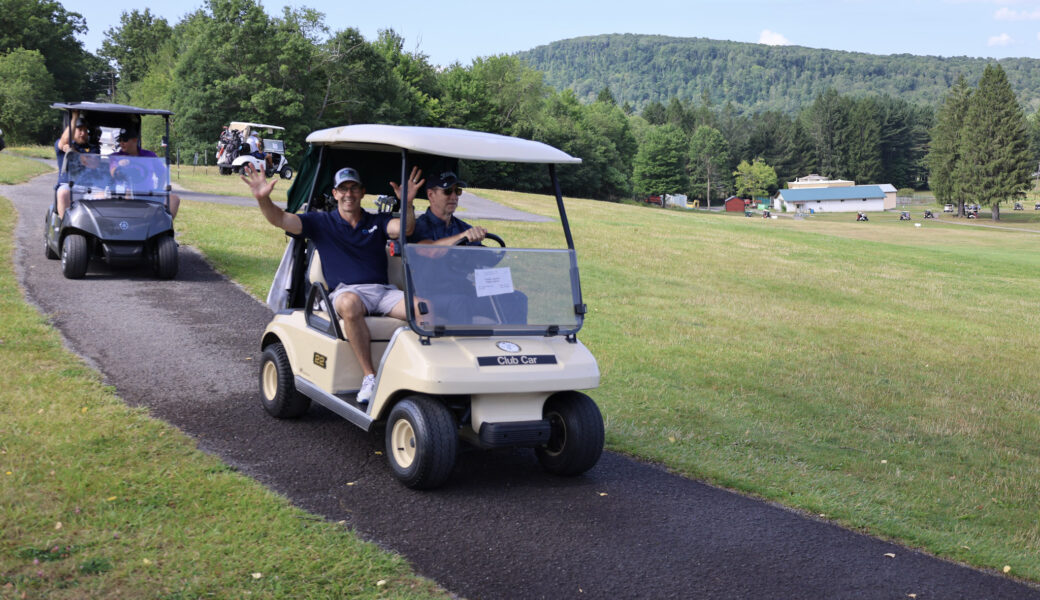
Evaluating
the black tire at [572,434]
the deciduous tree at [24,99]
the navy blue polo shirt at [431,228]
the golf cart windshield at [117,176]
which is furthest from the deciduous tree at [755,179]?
the black tire at [572,434]

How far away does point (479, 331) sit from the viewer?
17.8 feet

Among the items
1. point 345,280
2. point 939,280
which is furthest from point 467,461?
point 939,280

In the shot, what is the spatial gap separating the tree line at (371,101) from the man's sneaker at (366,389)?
11546 mm

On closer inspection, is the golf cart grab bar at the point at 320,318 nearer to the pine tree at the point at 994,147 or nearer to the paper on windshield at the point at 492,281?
the paper on windshield at the point at 492,281

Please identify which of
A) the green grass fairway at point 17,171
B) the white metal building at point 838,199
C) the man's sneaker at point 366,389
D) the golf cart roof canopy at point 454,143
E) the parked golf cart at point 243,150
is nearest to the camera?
the golf cart roof canopy at point 454,143

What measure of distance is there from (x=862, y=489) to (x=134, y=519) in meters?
4.89

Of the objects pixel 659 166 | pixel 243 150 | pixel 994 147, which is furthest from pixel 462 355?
pixel 659 166

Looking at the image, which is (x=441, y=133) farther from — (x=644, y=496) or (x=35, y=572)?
(x=35, y=572)

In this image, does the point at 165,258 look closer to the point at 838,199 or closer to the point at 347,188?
the point at 347,188

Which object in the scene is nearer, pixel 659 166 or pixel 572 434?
pixel 572 434

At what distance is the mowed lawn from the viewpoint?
627 cm

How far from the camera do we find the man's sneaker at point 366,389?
562 cm

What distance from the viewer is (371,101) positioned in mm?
65688

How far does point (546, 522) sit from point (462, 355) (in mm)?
1075
